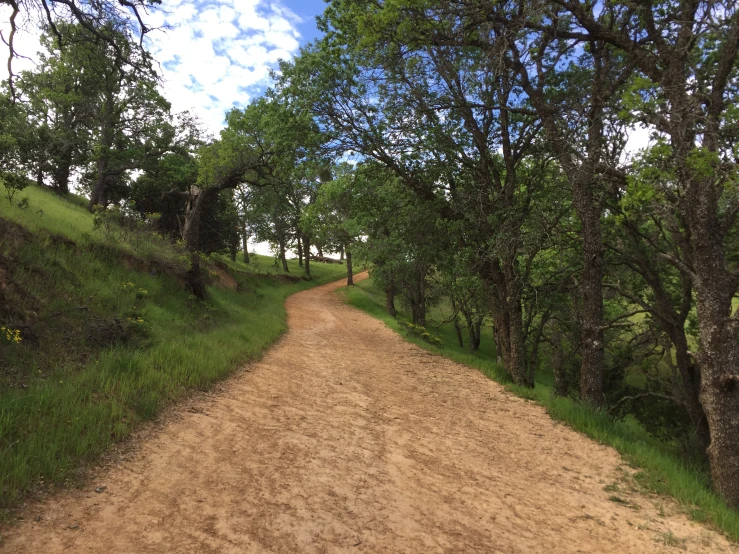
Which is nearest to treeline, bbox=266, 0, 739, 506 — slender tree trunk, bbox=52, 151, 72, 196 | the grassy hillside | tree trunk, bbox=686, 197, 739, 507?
tree trunk, bbox=686, 197, 739, 507

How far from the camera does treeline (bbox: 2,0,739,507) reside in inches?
199

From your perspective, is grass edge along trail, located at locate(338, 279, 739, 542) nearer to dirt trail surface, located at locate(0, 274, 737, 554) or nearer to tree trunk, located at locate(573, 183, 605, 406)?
dirt trail surface, located at locate(0, 274, 737, 554)

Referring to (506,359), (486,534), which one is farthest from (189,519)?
(506,359)

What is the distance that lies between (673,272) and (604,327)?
7.41 m

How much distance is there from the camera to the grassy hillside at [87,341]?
382 cm

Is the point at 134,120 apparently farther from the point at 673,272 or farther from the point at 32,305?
the point at 673,272

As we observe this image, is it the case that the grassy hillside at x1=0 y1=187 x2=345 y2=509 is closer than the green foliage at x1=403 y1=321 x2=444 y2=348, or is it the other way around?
the grassy hillside at x1=0 y1=187 x2=345 y2=509

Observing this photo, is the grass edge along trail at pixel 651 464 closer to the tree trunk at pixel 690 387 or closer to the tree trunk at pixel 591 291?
the tree trunk at pixel 591 291

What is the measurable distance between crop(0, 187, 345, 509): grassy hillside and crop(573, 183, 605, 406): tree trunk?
6.37m

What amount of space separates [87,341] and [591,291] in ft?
26.6

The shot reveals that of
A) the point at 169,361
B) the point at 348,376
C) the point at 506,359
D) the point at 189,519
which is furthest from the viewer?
the point at 506,359

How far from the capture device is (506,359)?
10.9 m

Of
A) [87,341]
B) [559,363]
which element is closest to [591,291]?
[87,341]

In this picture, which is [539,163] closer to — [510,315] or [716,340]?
[510,315]
